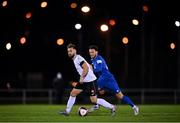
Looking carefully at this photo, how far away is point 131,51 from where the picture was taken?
4534 centimetres

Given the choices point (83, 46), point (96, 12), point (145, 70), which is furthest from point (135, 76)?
point (96, 12)

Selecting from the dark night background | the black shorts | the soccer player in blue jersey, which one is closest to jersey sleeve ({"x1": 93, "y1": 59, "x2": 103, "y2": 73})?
the soccer player in blue jersey

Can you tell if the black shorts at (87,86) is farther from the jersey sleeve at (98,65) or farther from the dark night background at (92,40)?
the dark night background at (92,40)

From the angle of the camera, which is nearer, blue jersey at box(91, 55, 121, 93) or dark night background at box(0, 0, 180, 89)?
blue jersey at box(91, 55, 121, 93)

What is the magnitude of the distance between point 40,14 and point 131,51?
12.7 meters

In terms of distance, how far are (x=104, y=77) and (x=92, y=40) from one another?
21.2 meters

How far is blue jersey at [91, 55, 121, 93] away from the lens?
21219 mm

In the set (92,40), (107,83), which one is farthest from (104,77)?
(92,40)

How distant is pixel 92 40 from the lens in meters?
43.0

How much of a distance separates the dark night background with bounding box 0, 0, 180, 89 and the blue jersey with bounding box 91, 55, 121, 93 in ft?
30.7

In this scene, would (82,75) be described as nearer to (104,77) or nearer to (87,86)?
(87,86)

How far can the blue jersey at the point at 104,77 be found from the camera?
69.6 feet

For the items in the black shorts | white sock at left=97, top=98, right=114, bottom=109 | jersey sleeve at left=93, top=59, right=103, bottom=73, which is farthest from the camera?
jersey sleeve at left=93, top=59, right=103, bottom=73

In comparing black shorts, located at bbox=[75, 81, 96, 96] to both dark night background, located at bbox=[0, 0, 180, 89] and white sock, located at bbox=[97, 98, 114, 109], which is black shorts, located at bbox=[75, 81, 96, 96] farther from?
dark night background, located at bbox=[0, 0, 180, 89]
